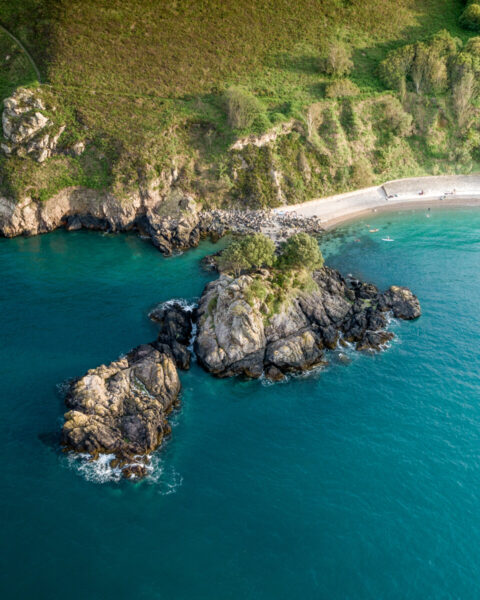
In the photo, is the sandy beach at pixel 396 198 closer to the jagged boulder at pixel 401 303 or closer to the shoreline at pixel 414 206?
the shoreline at pixel 414 206

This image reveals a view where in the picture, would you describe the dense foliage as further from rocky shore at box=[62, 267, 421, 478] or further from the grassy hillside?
the grassy hillside

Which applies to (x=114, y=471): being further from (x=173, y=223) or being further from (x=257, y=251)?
(x=173, y=223)

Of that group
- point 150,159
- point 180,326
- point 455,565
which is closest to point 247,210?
point 150,159

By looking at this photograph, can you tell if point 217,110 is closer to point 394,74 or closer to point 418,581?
point 394,74

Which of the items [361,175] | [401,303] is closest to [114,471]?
[401,303]

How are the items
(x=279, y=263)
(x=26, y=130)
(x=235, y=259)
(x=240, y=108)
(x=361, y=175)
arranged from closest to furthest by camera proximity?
(x=235, y=259) < (x=279, y=263) < (x=26, y=130) < (x=240, y=108) < (x=361, y=175)

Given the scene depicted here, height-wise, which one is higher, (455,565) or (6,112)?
(6,112)
